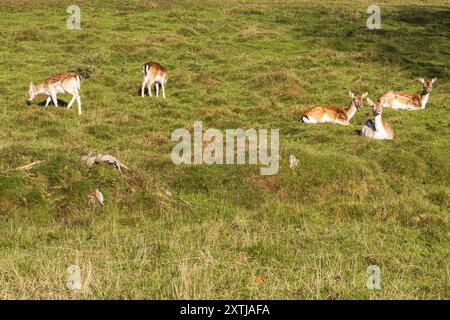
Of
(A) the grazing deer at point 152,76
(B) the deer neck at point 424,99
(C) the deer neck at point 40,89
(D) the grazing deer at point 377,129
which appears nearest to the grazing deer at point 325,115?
(D) the grazing deer at point 377,129

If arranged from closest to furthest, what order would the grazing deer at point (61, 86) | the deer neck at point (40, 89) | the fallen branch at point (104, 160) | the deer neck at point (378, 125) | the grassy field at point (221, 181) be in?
the grassy field at point (221, 181) < the fallen branch at point (104, 160) < the deer neck at point (378, 125) < the grazing deer at point (61, 86) < the deer neck at point (40, 89)

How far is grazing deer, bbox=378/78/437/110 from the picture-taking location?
22.8 metres

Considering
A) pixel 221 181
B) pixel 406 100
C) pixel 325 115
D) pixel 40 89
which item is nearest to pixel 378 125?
pixel 325 115

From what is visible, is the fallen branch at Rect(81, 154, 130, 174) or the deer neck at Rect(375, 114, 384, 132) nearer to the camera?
the fallen branch at Rect(81, 154, 130, 174)

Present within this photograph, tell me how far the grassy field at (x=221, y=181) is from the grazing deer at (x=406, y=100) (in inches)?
31.3

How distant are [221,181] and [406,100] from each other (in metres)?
11.9

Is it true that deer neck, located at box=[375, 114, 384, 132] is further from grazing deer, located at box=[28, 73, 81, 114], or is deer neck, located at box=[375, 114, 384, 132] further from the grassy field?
grazing deer, located at box=[28, 73, 81, 114]

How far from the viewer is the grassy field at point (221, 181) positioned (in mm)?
7395

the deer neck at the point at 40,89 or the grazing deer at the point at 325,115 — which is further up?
the deer neck at the point at 40,89

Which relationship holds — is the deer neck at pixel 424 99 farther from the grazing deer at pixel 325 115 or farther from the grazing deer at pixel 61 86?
the grazing deer at pixel 61 86

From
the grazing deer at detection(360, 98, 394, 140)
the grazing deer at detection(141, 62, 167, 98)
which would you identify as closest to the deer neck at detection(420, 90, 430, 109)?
the grazing deer at detection(360, 98, 394, 140)

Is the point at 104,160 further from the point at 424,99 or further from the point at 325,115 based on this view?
the point at 424,99

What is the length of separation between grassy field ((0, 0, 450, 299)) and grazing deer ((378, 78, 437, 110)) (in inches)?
31.3
